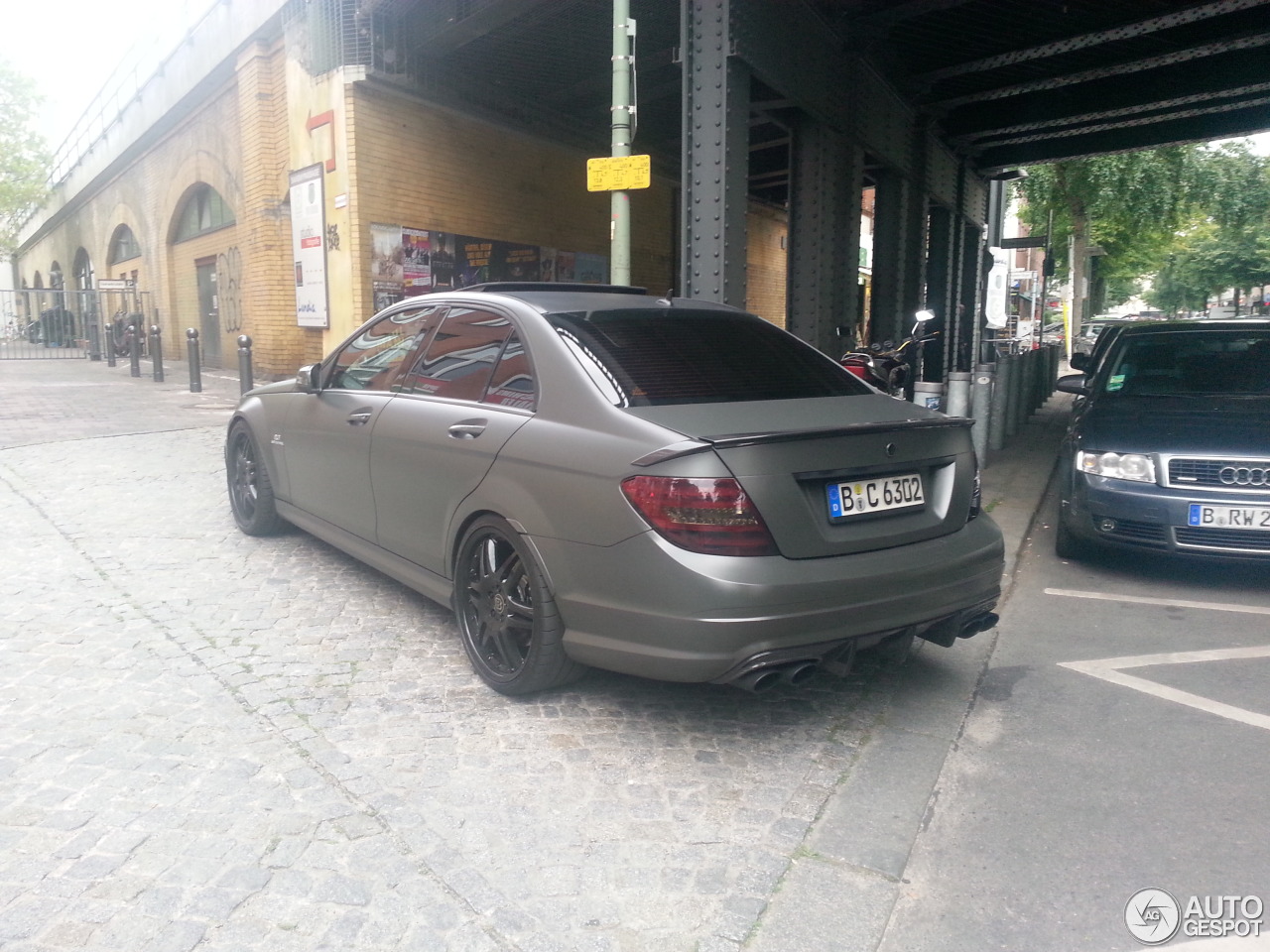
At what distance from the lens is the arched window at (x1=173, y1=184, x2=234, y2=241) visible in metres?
18.6

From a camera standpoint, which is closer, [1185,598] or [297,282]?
[1185,598]

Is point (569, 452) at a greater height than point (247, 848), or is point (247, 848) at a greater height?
point (569, 452)

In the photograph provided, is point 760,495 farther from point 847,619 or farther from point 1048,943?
point 1048,943

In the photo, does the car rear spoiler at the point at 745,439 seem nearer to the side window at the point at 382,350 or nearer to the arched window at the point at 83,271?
the side window at the point at 382,350

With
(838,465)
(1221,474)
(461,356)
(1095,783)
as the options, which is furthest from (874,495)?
(1221,474)

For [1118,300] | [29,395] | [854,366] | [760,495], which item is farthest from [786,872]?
[1118,300]

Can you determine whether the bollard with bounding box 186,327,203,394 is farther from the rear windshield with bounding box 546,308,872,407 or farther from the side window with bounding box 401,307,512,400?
the rear windshield with bounding box 546,308,872,407

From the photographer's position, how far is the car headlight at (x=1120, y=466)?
520 centimetres

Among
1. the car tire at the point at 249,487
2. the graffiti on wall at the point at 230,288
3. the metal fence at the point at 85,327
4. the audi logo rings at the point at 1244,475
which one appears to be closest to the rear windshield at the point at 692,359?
the audi logo rings at the point at 1244,475

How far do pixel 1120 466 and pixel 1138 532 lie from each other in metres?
0.37

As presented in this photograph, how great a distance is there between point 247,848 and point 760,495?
173cm

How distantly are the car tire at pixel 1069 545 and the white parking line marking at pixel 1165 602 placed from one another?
60 centimetres

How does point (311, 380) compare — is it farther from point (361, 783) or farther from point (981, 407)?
point (981, 407)

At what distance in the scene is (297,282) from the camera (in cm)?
1462
